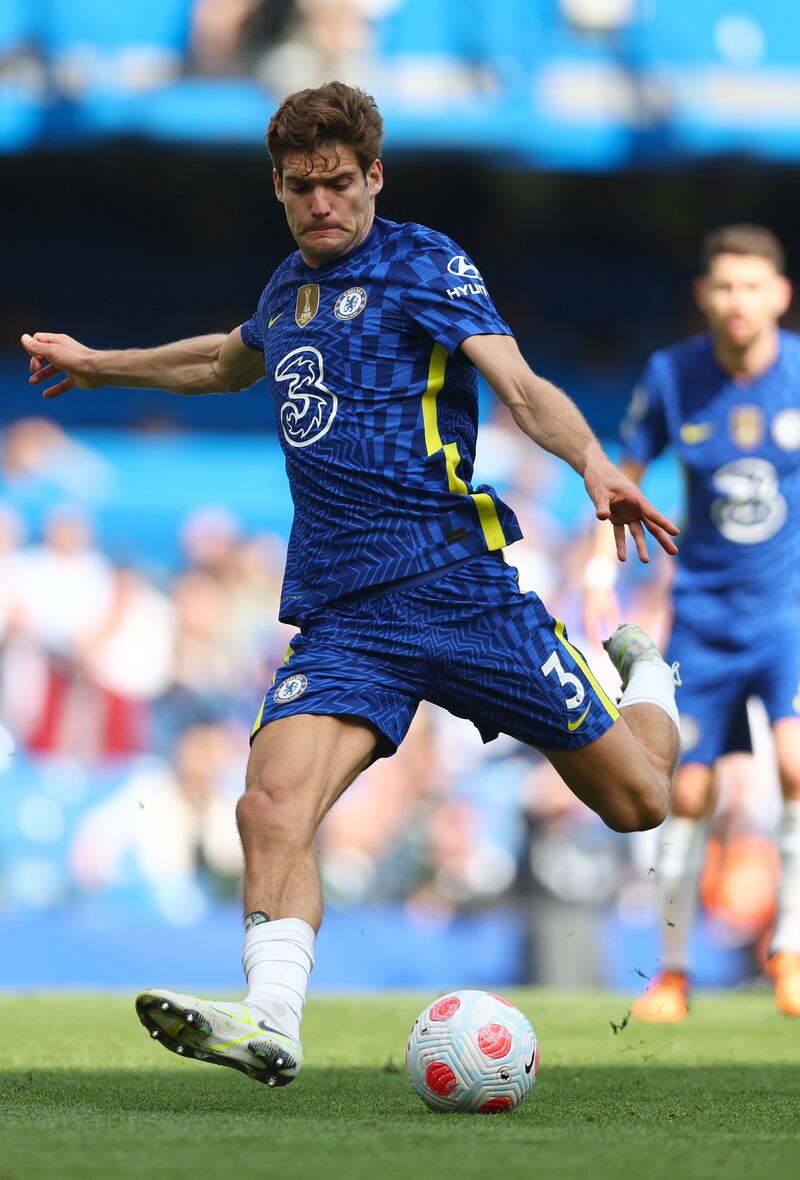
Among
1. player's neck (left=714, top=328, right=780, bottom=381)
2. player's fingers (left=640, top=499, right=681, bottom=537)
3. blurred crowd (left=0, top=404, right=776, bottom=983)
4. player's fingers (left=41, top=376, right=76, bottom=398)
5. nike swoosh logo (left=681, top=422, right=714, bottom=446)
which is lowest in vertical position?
blurred crowd (left=0, top=404, right=776, bottom=983)

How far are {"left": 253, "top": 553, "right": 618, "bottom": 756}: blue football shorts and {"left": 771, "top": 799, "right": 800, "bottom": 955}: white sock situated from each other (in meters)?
2.95

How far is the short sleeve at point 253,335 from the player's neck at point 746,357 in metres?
3.18

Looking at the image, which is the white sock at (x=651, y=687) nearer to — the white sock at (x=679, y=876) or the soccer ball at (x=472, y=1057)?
the soccer ball at (x=472, y=1057)

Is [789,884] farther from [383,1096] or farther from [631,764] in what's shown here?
[383,1096]

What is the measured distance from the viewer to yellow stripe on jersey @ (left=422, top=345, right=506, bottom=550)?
449 cm

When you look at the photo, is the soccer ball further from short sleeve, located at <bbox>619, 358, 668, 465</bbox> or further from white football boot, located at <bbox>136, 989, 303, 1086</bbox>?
short sleeve, located at <bbox>619, 358, 668, 465</bbox>

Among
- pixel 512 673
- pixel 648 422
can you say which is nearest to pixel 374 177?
pixel 512 673

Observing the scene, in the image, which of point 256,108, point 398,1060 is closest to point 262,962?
point 398,1060

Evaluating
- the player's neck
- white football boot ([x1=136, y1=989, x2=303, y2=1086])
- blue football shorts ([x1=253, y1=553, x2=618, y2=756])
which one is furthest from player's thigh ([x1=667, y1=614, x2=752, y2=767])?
white football boot ([x1=136, y1=989, x2=303, y2=1086])

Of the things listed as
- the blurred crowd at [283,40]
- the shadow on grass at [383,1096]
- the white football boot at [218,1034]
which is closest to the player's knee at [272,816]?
the white football boot at [218,1034]

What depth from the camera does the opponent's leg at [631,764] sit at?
15.1ft

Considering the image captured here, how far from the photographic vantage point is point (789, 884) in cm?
734

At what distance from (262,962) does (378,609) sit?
35.0 inches

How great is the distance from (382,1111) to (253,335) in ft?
6.64
